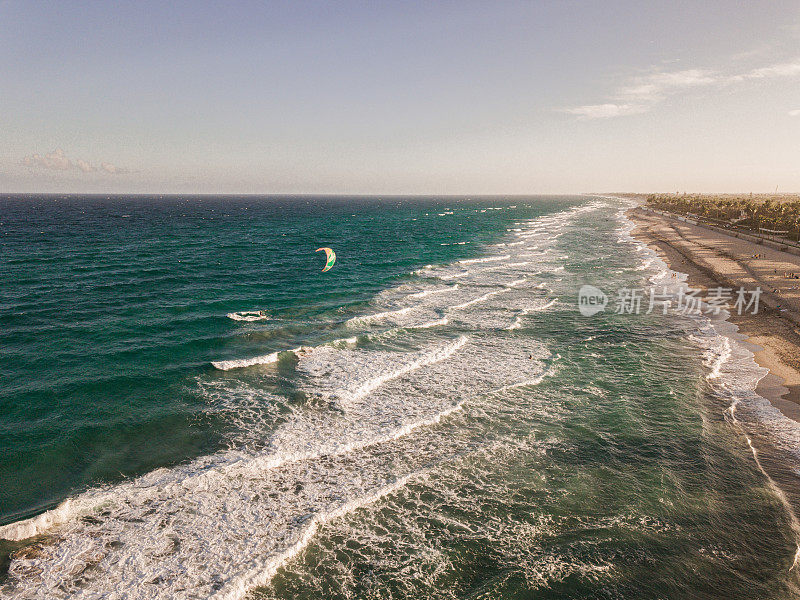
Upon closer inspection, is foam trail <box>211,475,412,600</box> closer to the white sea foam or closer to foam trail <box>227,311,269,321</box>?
the white sea foam

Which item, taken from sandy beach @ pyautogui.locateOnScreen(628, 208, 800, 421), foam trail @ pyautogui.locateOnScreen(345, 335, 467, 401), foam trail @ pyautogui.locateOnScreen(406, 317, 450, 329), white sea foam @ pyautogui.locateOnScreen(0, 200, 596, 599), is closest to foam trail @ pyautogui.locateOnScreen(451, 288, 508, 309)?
foam trail @ pyautogui.locateOnScreen(406, 317, 450, 329)

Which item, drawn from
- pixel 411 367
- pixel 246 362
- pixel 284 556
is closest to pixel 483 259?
pixel 411 367

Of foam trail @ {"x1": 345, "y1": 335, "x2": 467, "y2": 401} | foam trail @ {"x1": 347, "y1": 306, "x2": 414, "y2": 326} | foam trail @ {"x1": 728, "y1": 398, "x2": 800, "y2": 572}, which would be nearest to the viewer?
foam trail @ {"x1": 728, "y1": 398, "x2": 800, "y2": 572}

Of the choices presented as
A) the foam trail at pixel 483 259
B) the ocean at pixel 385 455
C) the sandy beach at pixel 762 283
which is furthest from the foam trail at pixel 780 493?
the foam trail at pixel 483 259

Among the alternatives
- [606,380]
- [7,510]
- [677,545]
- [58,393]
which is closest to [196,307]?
[58,393]

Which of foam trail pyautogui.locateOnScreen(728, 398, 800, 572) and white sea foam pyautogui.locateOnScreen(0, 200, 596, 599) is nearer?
white sea foam pyautogui.locateOnScreen(0, 200, 596, 599)

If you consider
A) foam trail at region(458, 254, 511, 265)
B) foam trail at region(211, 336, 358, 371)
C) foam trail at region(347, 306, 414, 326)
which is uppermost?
foam trail at region(458, 254, 511, 265)

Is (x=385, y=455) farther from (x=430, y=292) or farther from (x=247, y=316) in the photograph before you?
(x=430, y=292)
